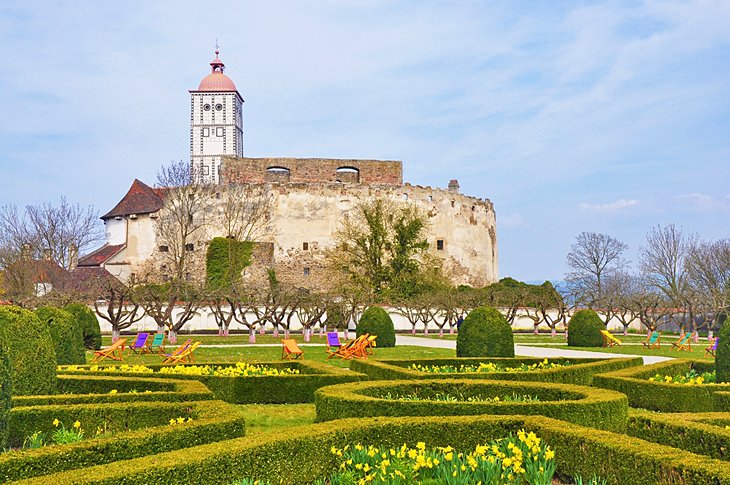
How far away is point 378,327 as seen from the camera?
24.3m

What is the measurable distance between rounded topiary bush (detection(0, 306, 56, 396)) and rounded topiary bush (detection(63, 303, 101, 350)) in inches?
542

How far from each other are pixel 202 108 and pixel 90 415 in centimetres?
7733

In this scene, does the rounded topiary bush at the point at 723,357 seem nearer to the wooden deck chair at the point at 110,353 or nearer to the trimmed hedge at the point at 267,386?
the trimmed hedge at the point at 267,386

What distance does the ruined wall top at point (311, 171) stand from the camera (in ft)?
177

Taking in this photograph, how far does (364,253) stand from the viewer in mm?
48750

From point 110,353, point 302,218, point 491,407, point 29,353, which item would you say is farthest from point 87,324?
point 302,218

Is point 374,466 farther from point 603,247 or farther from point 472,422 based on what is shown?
point 603,247

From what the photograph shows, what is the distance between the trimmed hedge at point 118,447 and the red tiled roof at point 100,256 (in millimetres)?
46010

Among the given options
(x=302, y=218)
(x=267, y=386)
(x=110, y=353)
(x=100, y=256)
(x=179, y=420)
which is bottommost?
(x=267, y=386)

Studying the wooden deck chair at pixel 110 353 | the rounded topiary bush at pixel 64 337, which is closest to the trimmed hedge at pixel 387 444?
the rounded topiary bush at pixel 64 337

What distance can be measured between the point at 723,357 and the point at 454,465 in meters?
7.24

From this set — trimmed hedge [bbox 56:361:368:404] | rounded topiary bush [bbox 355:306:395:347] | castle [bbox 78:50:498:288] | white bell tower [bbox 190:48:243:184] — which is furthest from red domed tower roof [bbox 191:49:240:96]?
trimmed hedge [bbox 56:361:368:404]

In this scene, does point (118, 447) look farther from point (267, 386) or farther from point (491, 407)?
point (267, 386)

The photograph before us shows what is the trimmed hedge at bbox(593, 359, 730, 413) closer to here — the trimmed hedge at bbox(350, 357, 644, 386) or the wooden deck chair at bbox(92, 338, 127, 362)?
the trimmed hedge at bbox(350, 357, 644, 386)
